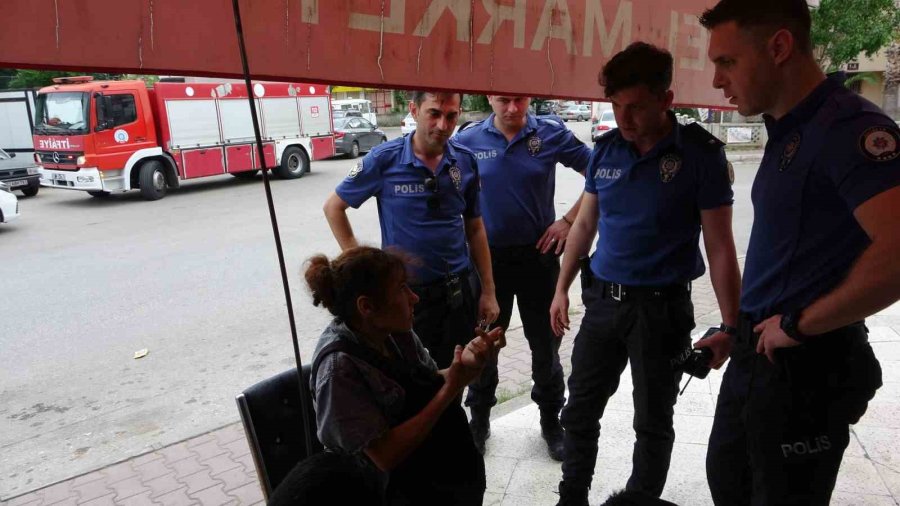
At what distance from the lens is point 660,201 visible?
7.99ft

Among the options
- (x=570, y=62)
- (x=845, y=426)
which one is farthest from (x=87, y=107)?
(x=845, y=426)

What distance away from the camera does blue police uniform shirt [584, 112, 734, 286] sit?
7.91ft

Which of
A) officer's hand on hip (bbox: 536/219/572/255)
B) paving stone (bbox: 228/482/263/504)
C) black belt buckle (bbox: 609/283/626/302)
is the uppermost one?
officer's hand on hip (bbox: 536/219/572/255)

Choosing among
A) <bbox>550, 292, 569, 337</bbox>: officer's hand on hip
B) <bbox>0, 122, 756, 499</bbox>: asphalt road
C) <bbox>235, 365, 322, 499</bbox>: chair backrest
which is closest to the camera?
<bbox>235, 365, 322, 499</bbox>: chair backrest

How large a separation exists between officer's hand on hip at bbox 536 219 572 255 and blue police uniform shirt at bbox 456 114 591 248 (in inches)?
2.2

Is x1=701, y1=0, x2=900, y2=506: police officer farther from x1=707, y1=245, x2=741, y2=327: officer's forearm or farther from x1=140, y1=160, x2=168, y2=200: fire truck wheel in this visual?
x1=140, y1=160, x2=168, y2=200: fire truck wheel

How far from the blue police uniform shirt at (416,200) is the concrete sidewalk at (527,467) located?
109cm

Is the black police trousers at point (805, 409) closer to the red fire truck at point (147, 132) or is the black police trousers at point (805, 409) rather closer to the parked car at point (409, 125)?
the parked car at point (409, 125)

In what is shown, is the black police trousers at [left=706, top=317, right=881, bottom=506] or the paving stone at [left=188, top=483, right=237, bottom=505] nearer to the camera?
the black police trousers at [left=706, top=317, right=881, bottom=506]

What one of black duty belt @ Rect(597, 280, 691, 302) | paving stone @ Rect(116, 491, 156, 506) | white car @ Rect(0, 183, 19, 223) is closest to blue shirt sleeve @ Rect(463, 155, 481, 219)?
black duty belt @ Rect(597, 280, 691, 302)

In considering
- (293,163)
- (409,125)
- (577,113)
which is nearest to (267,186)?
(293,163)

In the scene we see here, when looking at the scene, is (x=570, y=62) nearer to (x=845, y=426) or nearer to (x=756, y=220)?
(x=756, y=220)

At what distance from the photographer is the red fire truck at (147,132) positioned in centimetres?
1369

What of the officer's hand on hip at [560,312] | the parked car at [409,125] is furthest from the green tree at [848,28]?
the officer's hand on hip at [560,312]
